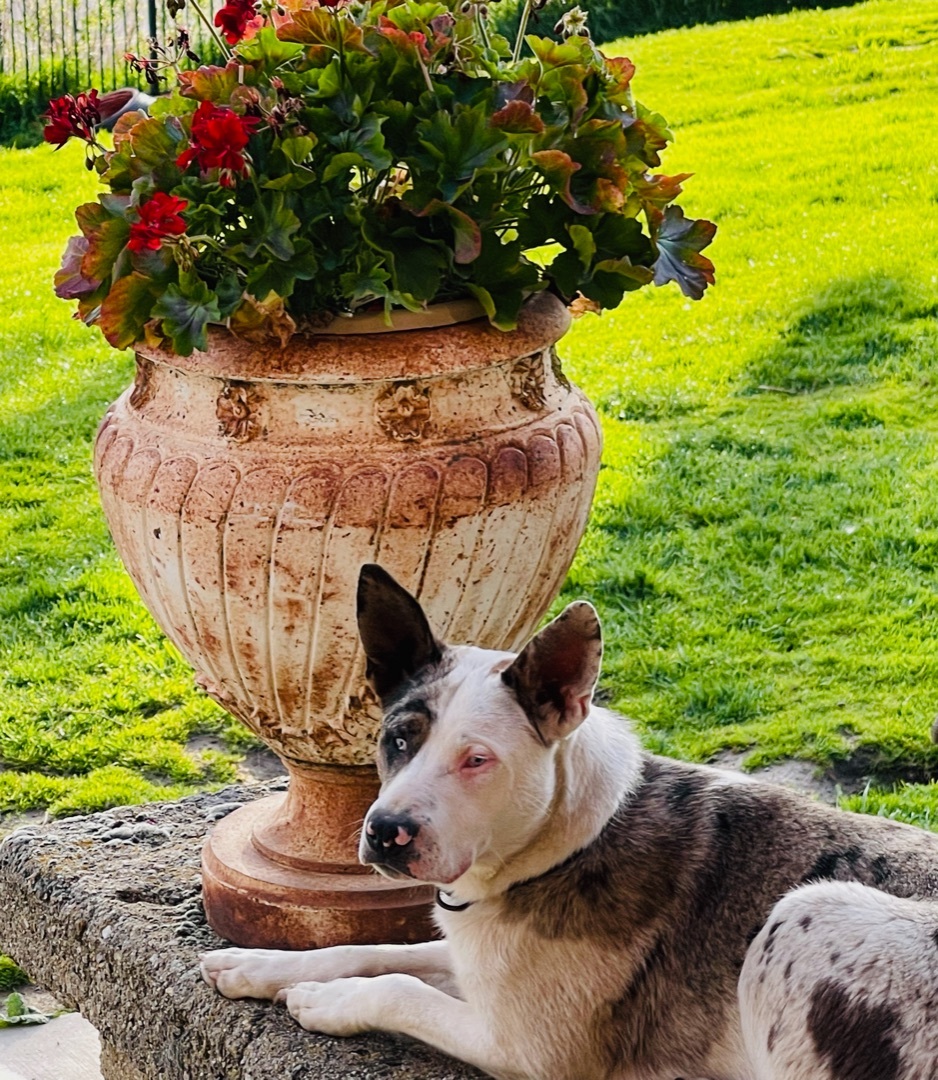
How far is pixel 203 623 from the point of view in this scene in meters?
3.58

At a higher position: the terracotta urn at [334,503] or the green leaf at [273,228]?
the green leaf at [273,228]

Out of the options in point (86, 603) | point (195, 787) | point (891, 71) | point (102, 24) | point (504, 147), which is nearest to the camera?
point (504, 147)

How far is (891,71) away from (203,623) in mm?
11890

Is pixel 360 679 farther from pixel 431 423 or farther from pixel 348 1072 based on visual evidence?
pixel 348 1072

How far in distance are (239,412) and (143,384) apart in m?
0.34

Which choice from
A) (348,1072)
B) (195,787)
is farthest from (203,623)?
(195,787)

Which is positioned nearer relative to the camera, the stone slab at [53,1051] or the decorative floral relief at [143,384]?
the decorative floral relief at [143,384]

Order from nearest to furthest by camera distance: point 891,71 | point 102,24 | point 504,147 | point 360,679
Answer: point 504,147 < point 360,679 < point 891,71 < point 102,24

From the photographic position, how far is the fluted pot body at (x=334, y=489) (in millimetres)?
3396

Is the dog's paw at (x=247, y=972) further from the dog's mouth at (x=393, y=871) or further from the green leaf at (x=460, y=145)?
the green leaf at (x=460, y=145)

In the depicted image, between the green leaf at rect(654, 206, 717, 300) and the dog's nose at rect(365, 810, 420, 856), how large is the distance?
4.36ft

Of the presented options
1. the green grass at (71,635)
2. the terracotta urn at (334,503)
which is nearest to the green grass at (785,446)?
the green grass at (71,635)

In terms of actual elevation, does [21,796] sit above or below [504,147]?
below

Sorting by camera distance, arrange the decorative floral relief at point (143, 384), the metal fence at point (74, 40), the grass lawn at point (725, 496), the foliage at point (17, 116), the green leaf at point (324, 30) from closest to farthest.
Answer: the green leaf at point (324, 30), the decorative floral relief at point (143, 384), the grass lawn at point (725, 496), the metal fence at point (74, 40), the foliage at point (17, 116)
